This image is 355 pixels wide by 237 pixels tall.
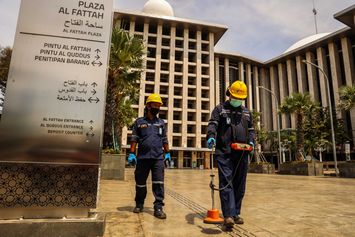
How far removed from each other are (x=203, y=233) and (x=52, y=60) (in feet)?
8.64

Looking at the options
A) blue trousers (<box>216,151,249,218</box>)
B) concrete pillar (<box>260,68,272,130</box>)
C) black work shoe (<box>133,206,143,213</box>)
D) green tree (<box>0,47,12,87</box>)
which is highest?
concrete pillar (<box>260,68,272,130</box>)

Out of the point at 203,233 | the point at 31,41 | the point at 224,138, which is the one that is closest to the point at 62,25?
the point at 31,41

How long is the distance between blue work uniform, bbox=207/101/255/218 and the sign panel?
1643 millimetres

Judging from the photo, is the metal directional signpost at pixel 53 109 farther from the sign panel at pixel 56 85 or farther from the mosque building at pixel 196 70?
the mosque building at pixel 196 70

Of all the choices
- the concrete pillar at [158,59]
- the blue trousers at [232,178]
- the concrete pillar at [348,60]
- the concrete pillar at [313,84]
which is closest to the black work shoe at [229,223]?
the blue trousers at [232,178]

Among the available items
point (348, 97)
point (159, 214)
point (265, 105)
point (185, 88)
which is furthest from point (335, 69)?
point (159, 214)

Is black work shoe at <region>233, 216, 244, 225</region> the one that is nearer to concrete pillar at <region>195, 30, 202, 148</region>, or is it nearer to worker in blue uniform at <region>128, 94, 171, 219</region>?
worker in blue uniform at <region>128, 94, 171, 219</region>

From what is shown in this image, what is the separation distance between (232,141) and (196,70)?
53.3 metres

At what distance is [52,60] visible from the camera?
122 inches

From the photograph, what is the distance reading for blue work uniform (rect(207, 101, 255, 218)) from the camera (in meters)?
3.63

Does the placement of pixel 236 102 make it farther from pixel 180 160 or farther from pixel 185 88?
pixel 185 88

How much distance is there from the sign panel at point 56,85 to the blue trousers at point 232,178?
1666 millimetres

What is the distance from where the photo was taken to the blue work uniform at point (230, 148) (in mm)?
3629

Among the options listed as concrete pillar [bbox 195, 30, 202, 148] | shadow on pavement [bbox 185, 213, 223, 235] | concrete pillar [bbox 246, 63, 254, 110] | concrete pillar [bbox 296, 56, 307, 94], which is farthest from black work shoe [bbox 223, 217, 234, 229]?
concrete pillar [bbox 246, 63, 254, 110]
